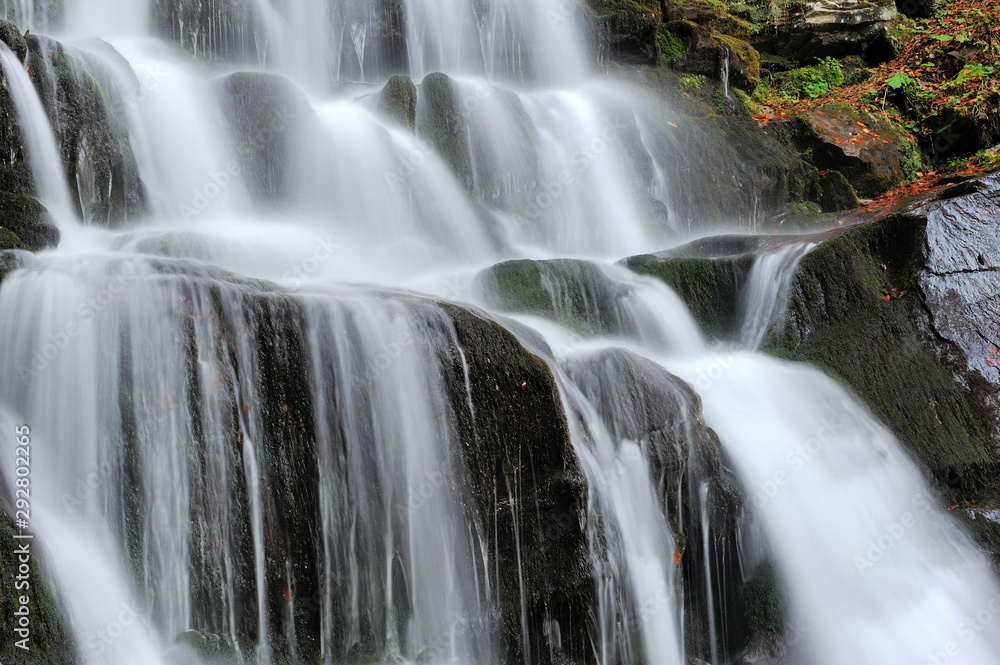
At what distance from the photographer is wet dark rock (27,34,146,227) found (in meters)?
6.52

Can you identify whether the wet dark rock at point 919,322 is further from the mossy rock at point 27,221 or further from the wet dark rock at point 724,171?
the mossy rock at point 27,221

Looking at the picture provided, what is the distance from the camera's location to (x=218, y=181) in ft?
25.1

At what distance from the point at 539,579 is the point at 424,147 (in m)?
5.51

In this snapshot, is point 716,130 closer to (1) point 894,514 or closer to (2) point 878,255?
(2) point 878,255

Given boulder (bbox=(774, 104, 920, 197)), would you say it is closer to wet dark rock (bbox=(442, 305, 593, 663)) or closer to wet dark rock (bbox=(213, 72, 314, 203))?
wet dark rock (bbox=(213, 72, 314, 203))

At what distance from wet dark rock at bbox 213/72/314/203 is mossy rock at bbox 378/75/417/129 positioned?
2.79 feet

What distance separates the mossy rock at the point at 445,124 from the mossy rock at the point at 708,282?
265 cm

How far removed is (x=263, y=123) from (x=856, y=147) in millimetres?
7222

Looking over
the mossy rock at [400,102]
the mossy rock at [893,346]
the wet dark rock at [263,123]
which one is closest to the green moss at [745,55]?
the mossy rock at [400,102]

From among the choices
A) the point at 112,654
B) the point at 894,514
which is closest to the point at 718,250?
the point at 894,514

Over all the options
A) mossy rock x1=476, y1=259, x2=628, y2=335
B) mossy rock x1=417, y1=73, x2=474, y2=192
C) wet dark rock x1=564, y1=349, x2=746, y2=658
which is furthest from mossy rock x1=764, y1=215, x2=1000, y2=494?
mossy rock x1=417, y1=73, x2=474, y2=192

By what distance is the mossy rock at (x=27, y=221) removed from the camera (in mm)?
5461

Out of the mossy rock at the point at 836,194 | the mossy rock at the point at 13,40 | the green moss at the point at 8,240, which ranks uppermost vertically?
the mossy rock at the point at 13,40

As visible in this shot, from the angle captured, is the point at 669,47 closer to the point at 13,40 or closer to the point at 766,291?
the point at 766,291
